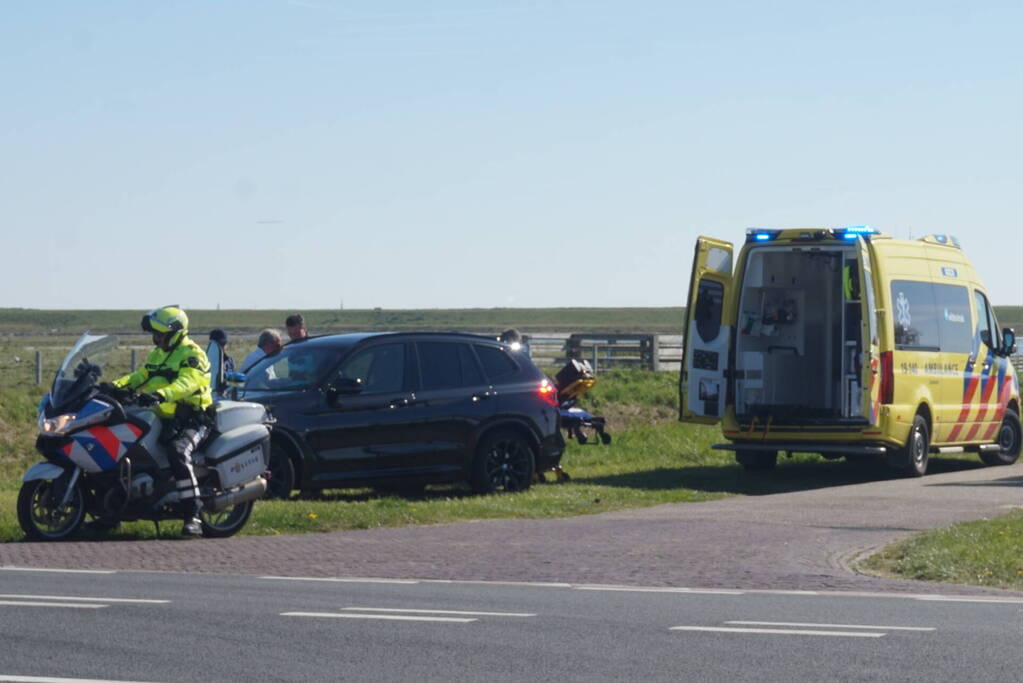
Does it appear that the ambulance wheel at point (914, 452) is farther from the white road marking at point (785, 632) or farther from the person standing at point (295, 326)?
the white road marking at point (785, 632)

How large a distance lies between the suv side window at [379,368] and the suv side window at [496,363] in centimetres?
96

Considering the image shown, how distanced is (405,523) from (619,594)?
4.85 m

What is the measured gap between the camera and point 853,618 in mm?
9422

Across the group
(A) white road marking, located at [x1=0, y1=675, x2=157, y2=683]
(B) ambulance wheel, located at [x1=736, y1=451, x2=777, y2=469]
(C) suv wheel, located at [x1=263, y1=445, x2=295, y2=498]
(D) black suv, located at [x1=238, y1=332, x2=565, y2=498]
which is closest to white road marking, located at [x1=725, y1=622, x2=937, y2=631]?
(A) white road marking, located at [x1=0, y1=675, x2=157, y2=683]

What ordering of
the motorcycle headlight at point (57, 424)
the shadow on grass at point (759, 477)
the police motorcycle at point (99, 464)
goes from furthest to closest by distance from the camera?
the shadow on grass at point (759, 477)
the police motorcycle at point (99, 464)
the motorcycle headlight at point (57, 424)

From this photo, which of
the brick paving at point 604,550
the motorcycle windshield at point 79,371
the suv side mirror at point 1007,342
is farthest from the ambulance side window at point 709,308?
the motorcycle windshield at point 79,371

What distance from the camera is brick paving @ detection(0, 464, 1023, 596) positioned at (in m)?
11.8

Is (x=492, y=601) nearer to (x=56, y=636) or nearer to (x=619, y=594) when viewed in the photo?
(x=619, y=594)

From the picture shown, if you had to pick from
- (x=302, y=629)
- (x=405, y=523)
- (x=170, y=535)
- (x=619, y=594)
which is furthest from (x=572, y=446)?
(x=302, y=629)

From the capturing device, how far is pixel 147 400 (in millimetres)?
13367

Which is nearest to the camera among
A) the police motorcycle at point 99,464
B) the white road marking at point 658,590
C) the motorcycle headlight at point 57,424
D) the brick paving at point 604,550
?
the white road marking at point 658,590

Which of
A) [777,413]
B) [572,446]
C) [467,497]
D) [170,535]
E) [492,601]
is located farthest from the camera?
[572,446]

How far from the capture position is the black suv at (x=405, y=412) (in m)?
16.3

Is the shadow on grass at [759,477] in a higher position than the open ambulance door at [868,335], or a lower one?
lower
